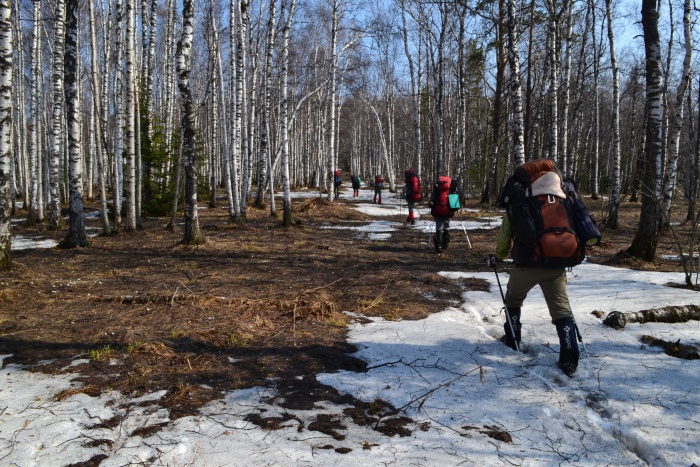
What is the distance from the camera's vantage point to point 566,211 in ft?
12.3

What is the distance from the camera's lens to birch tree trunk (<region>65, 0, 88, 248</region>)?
8852mm

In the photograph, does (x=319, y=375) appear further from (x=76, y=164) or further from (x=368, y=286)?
(x=76, y=164)

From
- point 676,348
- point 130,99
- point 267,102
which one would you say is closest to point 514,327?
point 676,348

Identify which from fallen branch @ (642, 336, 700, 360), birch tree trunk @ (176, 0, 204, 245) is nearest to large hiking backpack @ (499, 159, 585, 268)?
fallen branch @ (642, 336, 700, 360)

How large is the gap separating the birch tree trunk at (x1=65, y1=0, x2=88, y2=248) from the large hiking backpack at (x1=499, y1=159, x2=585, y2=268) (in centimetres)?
922

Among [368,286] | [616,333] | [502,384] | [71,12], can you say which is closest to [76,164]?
[71,12]

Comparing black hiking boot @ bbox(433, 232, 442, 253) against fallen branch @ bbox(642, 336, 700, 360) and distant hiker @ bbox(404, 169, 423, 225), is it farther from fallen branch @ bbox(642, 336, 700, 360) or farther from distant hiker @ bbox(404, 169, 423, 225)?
fallen branch @ bbox(642, 336, 700, 360)

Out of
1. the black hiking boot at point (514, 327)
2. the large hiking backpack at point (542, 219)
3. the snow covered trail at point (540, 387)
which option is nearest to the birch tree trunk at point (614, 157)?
the snow covered trail at point (540, 387)

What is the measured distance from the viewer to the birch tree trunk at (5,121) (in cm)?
677

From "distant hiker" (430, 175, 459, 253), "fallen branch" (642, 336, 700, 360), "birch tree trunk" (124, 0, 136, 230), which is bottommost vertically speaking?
"fallen branch" (642, 336, 700, 360)

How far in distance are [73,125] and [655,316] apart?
1070 cm

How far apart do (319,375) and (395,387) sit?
26.5 inches

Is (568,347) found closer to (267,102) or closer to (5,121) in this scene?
(5,121)

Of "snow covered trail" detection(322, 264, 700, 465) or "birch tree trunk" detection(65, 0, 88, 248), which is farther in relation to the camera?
"birch tree trunk" detection(65, 0, 88, 248)
